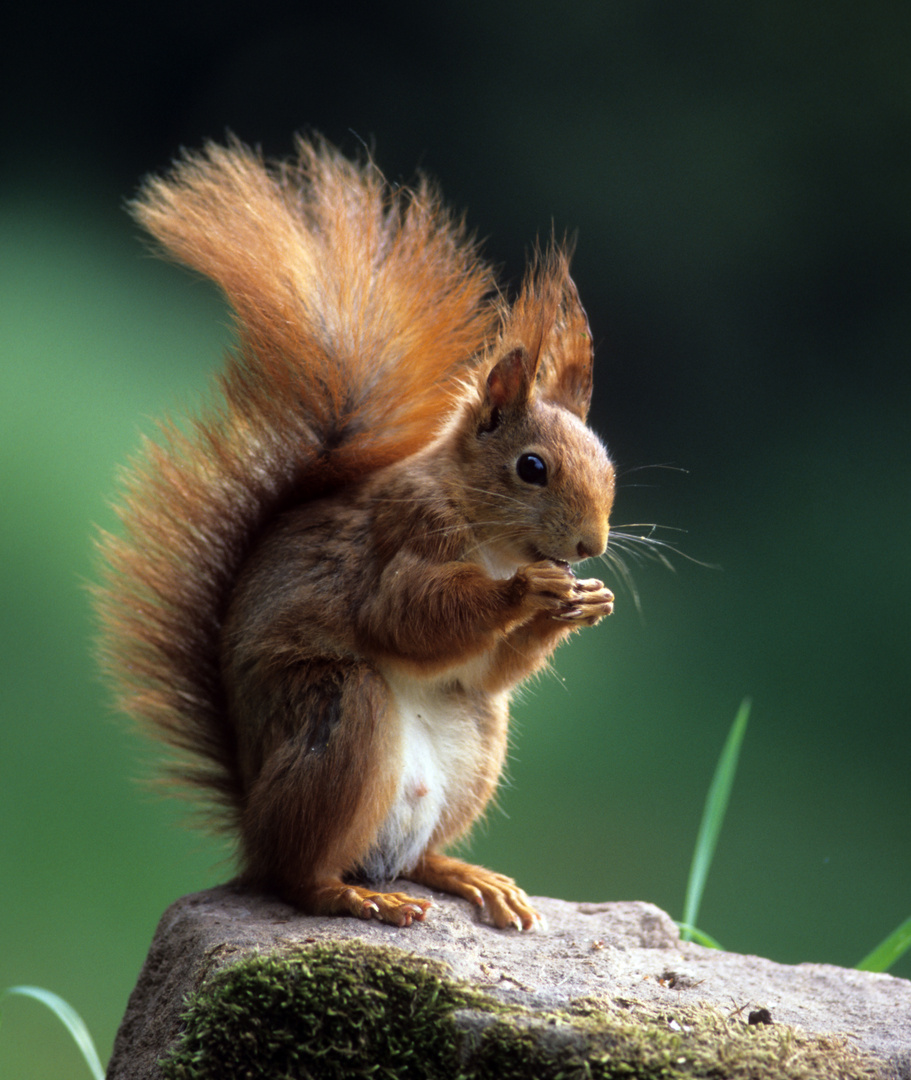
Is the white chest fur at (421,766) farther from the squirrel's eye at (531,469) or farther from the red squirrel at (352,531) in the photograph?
the squirrel's eye at (531,469)

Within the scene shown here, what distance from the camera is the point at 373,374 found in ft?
6.11

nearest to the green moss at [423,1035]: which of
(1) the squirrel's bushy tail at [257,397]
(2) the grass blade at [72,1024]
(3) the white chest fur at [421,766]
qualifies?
(3) the white chest fur at [421,766]

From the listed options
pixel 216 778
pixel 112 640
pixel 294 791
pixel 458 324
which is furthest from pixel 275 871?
pixel 458 324

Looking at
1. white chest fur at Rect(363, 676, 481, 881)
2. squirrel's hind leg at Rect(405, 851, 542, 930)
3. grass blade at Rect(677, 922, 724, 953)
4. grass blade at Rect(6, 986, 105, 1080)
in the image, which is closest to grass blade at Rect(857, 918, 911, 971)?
grass blade at Rect(677, 922, 724, 953)

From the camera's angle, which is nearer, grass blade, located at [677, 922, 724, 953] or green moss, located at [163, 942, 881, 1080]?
green moss, located at [163, 942, 881, 1080]

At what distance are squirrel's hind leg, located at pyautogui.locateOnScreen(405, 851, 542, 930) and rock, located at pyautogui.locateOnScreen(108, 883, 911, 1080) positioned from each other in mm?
56

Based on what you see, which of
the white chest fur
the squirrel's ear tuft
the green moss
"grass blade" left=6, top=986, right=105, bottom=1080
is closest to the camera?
the green moss

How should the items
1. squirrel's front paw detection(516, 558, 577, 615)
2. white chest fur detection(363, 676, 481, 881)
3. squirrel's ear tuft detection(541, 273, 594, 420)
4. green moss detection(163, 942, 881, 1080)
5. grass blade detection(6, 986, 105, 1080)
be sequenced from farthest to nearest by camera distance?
1. grass blade detection(6, 986, 105, 1080)
2. squirrel's ear tuft detection(541, 273, 594, 420)
3. white chest fur detection(363, 676, 481, 881)
4. squirrel's front paw detection(516, 558, 577, 615)
5. green moss detection(163, 942, 881, 1080)

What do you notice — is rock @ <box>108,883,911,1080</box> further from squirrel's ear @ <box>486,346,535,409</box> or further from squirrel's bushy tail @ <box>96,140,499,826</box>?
squirrel's ear @ <box>486,346,535,409</box>

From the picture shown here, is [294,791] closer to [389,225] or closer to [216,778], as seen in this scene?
[216,778]

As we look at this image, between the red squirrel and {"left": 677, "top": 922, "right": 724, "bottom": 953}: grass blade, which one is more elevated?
the red squirrel

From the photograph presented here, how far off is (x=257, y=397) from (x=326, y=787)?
699mm

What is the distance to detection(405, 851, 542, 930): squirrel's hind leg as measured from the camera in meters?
1.67

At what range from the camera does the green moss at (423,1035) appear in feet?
3.88
